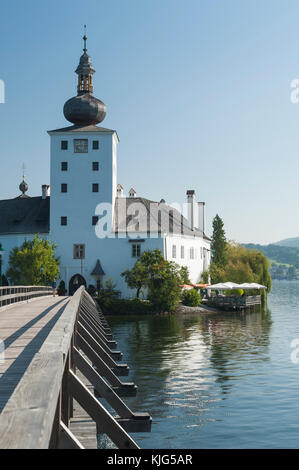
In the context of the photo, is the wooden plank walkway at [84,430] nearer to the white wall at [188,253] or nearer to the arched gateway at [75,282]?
the arched gateway at [75,282]

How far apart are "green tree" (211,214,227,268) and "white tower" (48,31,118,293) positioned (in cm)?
2403

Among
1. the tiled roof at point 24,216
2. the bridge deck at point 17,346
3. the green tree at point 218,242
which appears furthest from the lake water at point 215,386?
the green tree at point 218,242

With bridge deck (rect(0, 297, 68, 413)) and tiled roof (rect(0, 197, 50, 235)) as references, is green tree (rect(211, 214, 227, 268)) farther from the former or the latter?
bridge deck (rect(0, 297, 68, 413))

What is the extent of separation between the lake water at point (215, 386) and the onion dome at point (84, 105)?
3451cm

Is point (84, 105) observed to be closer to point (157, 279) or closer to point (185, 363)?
point (157, 279)

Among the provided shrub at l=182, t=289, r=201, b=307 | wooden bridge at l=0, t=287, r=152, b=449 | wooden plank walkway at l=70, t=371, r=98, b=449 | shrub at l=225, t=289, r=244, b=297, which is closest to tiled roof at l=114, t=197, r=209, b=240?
shrub at l=182, t=289, r=201, b=307

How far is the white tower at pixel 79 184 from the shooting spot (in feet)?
211

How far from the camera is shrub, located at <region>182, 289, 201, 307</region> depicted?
60.6 meters

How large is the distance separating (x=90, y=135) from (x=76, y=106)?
3.94m

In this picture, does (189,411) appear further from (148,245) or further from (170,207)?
(170,207)

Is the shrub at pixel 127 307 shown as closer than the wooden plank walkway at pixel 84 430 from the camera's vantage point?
No

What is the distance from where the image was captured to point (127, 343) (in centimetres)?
3316

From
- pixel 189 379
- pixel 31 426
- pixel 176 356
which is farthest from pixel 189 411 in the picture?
pixel 31 426

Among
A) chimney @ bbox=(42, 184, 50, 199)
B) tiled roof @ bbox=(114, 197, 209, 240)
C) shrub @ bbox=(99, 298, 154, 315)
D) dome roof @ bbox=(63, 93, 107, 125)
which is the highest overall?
dome roof @ bbox=(63, 93, 107, 125)
